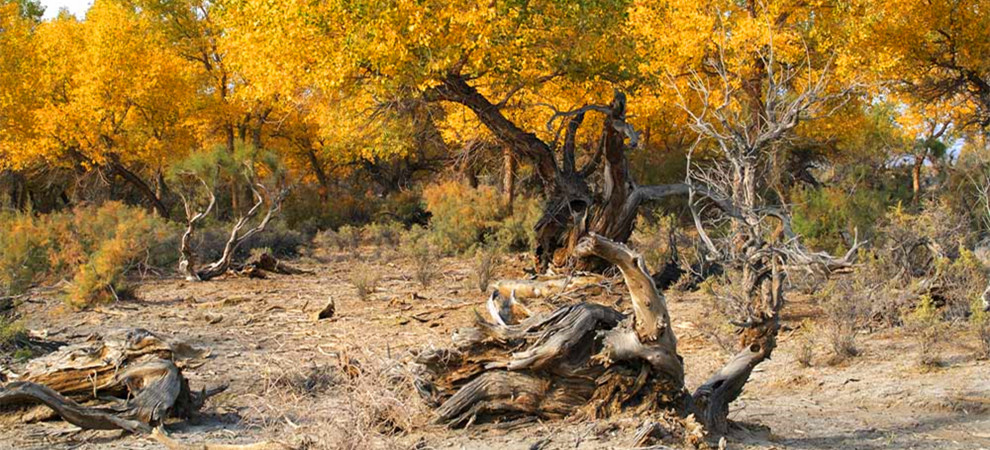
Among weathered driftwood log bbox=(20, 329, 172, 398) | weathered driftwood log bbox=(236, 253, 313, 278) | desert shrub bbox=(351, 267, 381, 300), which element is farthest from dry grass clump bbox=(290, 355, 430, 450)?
weathered driftwood log bbox=(236, 253, 313, 278)

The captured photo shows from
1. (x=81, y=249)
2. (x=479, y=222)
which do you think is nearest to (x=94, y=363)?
(x=81, y=249)

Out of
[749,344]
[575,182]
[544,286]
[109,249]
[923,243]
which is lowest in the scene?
[544,286]

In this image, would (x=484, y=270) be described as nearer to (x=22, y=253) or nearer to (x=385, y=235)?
(x=22, y=253)

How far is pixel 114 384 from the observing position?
642cm

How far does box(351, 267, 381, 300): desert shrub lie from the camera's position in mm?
12430

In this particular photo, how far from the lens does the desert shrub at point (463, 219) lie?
18.1 meters

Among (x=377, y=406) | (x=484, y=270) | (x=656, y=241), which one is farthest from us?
(x=656, y=241)

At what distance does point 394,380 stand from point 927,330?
5011mm

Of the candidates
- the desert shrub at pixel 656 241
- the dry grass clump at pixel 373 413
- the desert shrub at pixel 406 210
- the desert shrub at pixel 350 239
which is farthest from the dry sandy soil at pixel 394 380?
the desert shrub at pixel 406 210

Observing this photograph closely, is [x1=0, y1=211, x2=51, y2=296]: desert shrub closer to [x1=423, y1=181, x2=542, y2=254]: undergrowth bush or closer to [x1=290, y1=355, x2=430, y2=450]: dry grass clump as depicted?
[x1=423, y1=181, x2=542, y2=254]: undergrowth bush

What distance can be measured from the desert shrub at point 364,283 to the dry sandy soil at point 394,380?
12 centimetres

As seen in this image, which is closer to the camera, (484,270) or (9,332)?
(9,332)

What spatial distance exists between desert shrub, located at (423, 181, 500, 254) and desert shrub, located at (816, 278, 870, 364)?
8884 mm

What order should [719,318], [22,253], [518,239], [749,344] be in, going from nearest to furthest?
[749,344] → [719,318] → [22,253] → [518,239]
